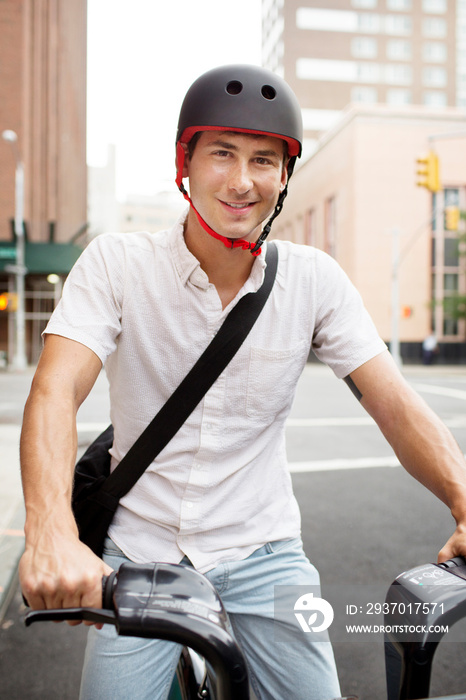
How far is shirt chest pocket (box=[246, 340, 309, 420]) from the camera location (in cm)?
192

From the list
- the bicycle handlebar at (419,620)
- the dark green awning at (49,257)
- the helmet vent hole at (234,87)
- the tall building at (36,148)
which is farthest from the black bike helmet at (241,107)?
the dark green awning at (49,257)

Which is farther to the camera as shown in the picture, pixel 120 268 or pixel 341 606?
pixel 341 606

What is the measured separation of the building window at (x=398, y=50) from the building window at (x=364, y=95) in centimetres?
438

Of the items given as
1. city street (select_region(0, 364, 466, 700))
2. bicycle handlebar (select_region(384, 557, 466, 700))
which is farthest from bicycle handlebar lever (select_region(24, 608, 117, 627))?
city street (select_region(0, 364, 466, 700))

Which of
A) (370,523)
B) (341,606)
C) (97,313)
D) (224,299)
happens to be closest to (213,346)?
(224,299)

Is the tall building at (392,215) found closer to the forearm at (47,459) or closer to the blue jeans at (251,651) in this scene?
the blue jeans at (251,651)

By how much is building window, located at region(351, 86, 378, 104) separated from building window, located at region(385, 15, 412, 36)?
683 cm

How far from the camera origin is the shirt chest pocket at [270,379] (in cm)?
192

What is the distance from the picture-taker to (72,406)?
1.68m

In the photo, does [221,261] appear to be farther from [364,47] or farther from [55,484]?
[364,47]

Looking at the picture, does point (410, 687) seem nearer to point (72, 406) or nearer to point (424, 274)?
point (72, 406)

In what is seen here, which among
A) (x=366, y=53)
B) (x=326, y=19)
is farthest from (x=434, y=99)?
(x=326, y=19)

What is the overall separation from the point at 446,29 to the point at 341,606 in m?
78.8

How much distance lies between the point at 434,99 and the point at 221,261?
77.3 meters
